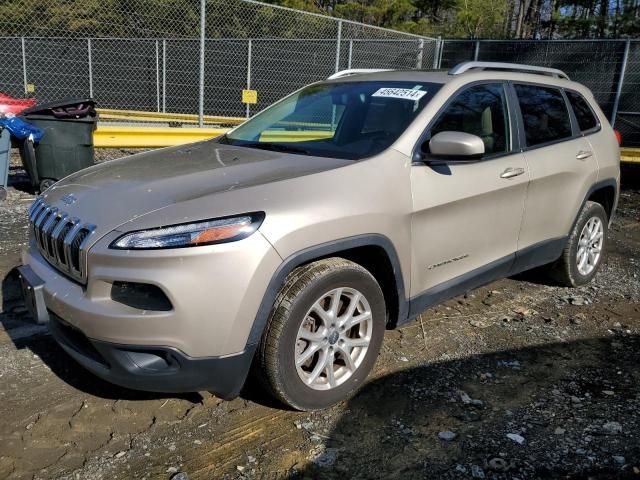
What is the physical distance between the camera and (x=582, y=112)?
4703mm

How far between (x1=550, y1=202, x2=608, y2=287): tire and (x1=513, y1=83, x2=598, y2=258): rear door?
161 millimetres

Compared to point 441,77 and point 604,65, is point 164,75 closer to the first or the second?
point 604,65

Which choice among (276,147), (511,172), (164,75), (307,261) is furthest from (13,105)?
(307,261)

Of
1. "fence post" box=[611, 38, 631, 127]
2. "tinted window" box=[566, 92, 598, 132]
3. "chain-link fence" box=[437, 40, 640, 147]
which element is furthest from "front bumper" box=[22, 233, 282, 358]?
"chain-link fence" box=[437, 40, 640, 147]

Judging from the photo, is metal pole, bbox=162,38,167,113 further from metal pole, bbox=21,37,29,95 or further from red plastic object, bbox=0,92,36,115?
metal pole, bbox=21,37,29,95

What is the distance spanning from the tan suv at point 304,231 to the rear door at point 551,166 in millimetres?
18

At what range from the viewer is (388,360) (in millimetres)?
3484

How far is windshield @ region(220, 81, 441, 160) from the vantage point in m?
3.29

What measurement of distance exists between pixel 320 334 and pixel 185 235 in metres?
0.84

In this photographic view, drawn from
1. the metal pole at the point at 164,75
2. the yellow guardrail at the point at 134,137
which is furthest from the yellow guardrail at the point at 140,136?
the metal pole at the point at 164,75

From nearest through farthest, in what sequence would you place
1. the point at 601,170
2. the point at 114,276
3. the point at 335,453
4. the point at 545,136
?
the point at 114,276
the point at 335,453
the point at 545,136
the point at 601,170

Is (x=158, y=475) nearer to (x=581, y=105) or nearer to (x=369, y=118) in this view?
(x=369, y=118)

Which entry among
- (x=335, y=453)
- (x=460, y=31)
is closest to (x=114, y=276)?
(x=335, y=453)

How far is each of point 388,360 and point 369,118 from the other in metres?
1.47
